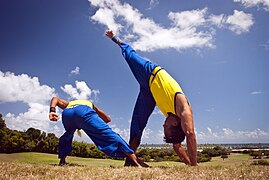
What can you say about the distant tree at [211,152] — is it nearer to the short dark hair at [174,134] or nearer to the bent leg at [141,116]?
the bent leg at [141,116]

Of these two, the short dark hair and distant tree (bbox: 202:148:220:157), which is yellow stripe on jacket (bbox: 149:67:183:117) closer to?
the short dark hair

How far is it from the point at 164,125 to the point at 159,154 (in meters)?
6.00

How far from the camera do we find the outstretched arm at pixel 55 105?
16.2 feet

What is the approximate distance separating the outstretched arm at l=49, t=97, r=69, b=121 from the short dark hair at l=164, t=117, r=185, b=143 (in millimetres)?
2182

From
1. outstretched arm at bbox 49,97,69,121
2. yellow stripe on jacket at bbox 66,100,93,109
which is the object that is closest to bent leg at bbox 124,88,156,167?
yellow stripe on jacket at bbox 66,100,93,109

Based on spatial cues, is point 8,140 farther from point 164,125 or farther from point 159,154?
point 164,125

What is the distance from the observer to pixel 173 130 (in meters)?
5.02

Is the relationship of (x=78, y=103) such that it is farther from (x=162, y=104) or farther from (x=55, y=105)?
(x=162, y=104)

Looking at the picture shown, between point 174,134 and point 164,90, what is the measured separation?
89 cm

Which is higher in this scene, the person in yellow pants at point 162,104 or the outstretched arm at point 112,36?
the outstretched arm at point 112,36

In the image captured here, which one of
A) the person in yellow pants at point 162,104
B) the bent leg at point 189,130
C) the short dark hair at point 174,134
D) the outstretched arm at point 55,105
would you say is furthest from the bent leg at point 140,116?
the outstretched arm at point 55,105

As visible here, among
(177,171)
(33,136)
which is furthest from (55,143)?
(177,171)

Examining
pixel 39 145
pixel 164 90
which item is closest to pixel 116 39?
pixel 164 90

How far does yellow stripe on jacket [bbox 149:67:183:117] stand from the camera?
4895mm
